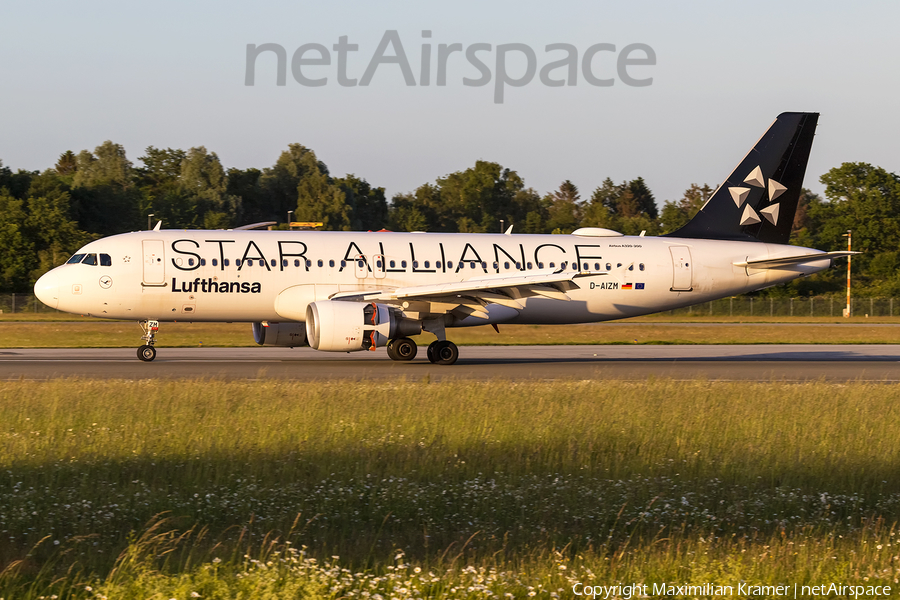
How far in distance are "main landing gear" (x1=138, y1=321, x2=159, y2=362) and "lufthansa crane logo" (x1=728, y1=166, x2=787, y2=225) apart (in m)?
19.0

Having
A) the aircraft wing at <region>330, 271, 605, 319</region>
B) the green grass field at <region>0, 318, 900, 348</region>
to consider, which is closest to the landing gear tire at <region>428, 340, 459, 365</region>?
the aircraft wing at <region>330, 271, 605, 319</region>

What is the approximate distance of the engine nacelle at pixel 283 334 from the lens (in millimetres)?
27641

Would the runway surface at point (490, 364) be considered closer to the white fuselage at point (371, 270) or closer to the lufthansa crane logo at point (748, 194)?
the white fuselage at point (371, 270)

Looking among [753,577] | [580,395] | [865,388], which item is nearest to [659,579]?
[753,577]

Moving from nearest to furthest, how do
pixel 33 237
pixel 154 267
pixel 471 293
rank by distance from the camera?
pixel 154 267, pixel 471 293, pixel 33 237

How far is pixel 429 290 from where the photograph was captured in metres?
25.7

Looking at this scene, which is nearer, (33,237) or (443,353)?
(443,353)

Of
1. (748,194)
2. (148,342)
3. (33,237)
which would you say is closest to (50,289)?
(148,342)

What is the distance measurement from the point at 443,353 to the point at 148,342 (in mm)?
8437

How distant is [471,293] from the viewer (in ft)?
86.7

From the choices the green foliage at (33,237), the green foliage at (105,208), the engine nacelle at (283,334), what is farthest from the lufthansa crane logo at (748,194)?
the green foliage at (105,208)

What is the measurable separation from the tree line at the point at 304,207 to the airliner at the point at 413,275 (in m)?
50.6

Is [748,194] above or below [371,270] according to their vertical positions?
above

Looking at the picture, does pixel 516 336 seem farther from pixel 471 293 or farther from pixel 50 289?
pixel 50 289
